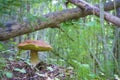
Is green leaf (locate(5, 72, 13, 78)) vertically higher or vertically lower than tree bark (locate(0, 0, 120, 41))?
lower

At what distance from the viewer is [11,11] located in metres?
2.29

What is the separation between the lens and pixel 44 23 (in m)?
3.18

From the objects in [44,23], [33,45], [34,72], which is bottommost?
[34,72]

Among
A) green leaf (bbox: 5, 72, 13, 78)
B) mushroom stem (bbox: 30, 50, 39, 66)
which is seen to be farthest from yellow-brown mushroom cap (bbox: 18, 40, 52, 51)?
green leaf (bbox: 5, 72, 13, 78)

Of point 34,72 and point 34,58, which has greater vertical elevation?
point 34,58

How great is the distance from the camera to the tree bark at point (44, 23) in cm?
293

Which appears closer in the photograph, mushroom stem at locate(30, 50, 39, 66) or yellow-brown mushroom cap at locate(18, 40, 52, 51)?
yellow-brown mushroom cap at locate(18, 40, 52, 51)

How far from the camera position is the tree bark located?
293 centimetres

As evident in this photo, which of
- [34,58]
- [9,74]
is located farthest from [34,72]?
[9,74]

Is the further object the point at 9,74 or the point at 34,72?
the point at 34,72

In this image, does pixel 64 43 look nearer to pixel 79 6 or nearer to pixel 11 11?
pixel 79 6

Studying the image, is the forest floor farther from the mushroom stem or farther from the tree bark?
the tree bark

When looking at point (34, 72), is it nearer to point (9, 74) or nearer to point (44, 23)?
point (9, 74)

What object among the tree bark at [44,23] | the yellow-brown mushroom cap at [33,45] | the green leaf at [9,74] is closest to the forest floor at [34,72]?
the green leaf at [9,74]
